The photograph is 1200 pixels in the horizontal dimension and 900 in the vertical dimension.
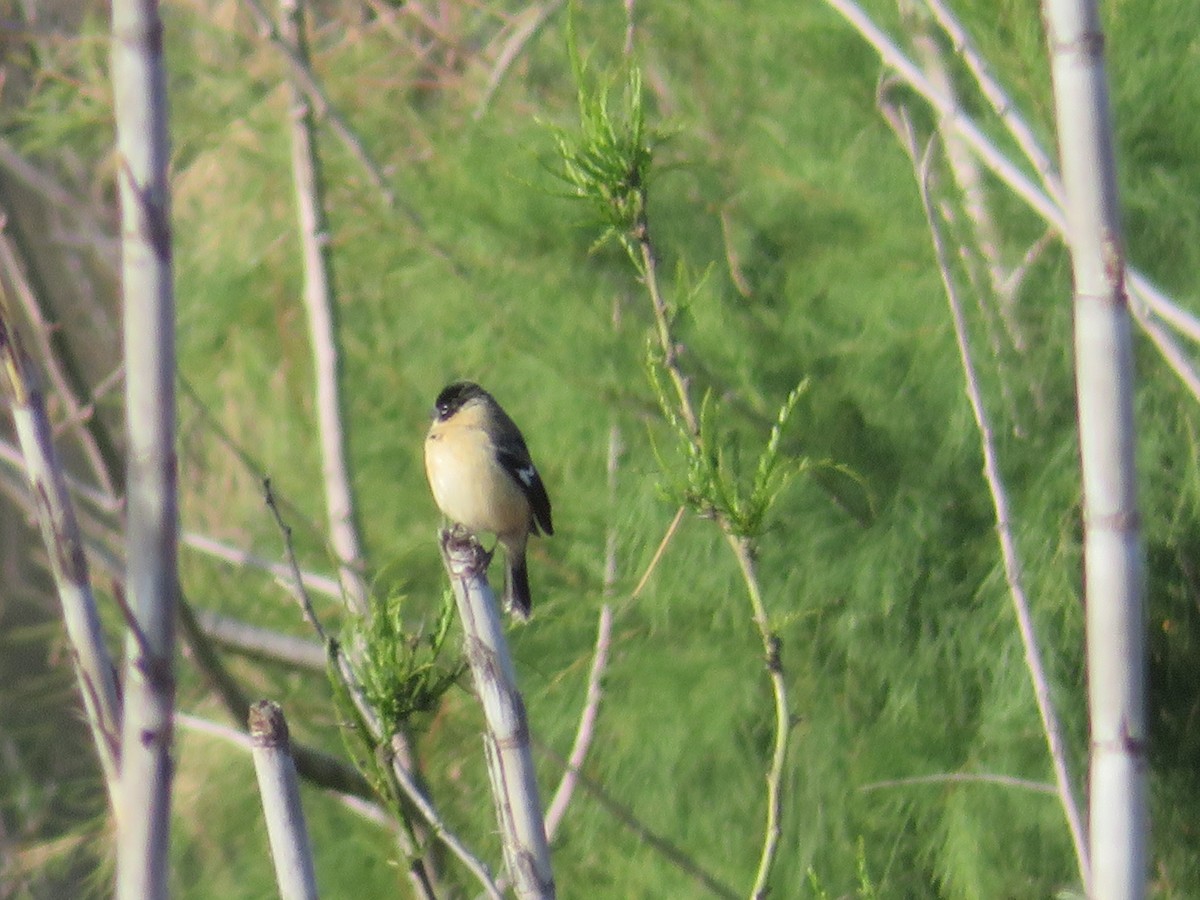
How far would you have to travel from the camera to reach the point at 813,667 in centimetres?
261

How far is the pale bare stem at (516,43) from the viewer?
3.03 metres

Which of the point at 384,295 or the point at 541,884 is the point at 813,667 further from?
the point at 541,884

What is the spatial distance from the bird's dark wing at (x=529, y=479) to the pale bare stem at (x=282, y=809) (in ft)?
5.51

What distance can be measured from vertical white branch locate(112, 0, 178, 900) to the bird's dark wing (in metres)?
1.94

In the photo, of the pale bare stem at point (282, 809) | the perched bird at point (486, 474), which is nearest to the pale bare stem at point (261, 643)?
the perched bird at point (486, 474)

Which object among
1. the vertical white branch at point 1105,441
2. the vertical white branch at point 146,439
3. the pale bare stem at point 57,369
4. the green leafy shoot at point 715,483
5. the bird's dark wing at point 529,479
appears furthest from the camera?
the bird's dark wing at point 529,479

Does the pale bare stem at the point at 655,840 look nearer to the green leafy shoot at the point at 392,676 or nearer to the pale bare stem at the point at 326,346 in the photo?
the pale bare stem at the point at 326,346

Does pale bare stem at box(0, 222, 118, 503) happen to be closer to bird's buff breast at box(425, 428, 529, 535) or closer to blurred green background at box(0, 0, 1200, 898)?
blurred green background at box(0, 0, 1200, 898)

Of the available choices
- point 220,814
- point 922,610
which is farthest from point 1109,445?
point 220,814

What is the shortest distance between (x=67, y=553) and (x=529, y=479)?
1951mm

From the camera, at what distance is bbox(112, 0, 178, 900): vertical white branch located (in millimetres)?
759

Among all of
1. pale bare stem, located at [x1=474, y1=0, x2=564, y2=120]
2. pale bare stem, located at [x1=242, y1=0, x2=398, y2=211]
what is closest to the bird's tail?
pale bare stem, located at [x1=242, y1=0, x2=398, y2=211]

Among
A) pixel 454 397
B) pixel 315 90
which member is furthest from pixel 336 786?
pixel 315 90

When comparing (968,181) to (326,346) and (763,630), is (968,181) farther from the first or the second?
(763,630)
